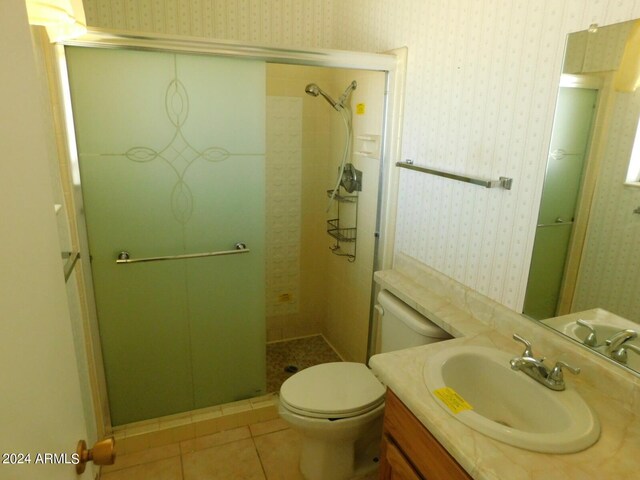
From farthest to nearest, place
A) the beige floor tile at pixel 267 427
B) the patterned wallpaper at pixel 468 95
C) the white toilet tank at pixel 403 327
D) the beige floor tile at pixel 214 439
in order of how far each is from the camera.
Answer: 1. the beige floor tile at pixel 267 427
2. the beige floor tile at pixel 214 439
3. the white toilet tank at pixel 403 327
4. the patterned wallpaper at pixel 468 95

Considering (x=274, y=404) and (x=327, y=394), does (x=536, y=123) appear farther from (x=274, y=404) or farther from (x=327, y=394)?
(x=274, y=404)

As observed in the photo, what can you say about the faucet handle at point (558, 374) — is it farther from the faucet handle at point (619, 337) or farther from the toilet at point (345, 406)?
the toilet at point (345, 406)

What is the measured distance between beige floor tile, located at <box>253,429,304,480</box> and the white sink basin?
1.02 metres

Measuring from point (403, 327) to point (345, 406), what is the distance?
40 cm

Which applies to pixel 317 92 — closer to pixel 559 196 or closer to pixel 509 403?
pixel 559 196

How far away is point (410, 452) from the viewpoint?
47.9 inches

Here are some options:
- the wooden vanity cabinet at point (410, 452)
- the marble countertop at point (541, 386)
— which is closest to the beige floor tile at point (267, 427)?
the wooden vanity cabinet at point (410, 452)

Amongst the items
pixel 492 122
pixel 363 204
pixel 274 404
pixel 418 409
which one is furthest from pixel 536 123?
pixel 274 404

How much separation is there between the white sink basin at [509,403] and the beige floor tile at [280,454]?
1024mm

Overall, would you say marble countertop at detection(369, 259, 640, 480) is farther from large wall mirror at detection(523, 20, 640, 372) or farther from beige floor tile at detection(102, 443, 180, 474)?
beige floor tile at detection(102, 443, 180, 474)

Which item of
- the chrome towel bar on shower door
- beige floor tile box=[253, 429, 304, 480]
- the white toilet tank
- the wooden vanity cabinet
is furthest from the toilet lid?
the chrome towel bar on shower door

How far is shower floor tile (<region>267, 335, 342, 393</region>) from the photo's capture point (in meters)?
2.68

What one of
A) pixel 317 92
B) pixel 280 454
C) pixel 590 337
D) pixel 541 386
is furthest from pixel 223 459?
pixel 317 92

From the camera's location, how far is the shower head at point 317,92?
2490 mm
